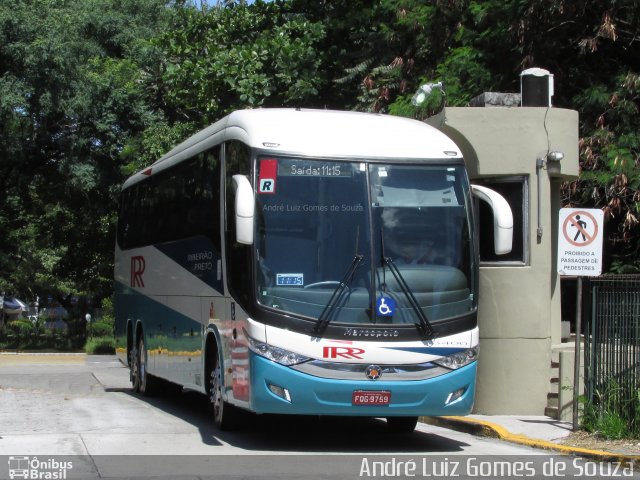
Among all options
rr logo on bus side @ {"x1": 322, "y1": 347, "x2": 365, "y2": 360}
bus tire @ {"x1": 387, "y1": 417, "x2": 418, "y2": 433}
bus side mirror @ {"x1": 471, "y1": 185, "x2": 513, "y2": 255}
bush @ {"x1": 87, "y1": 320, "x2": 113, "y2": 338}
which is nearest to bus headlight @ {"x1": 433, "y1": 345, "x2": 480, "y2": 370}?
rr logo on bus side @ {"x1": 322, "y1": 347, "x2": 365, "y2": 360}

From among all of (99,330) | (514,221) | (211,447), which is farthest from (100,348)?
(211,447)

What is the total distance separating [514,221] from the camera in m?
15.1

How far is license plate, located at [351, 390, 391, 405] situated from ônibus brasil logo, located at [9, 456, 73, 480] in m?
2.98

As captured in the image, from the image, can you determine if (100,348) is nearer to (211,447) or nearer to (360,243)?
(211,447)

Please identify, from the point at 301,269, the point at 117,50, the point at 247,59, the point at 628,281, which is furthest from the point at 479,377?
the point at 117,50

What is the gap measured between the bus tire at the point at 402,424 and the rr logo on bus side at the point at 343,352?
2353 mm

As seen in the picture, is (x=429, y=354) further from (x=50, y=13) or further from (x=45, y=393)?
(x=50, y=13)

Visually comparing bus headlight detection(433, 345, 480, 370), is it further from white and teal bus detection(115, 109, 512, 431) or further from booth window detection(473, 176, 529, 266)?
booth window detection(473, 176, 529, 266)

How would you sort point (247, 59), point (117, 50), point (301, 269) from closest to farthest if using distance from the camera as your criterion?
point (301, 269)
point (247, 59)
point (117, 50)

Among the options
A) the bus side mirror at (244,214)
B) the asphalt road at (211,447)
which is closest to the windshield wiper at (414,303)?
the asphalt road at (211,447)

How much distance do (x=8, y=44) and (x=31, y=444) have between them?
21.2m

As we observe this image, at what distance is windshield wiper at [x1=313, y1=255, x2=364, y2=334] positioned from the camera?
36.9ft

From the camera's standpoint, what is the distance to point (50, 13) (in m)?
31.0

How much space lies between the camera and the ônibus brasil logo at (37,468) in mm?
9641
